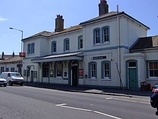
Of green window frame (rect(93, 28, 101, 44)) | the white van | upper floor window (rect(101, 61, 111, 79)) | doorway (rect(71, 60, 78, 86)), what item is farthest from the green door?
the white van

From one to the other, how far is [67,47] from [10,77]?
9076mm

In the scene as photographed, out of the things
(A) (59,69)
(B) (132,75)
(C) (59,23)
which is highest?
(C) (59,23)

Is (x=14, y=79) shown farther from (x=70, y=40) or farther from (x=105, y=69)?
(x=105, y=69)

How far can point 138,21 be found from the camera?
2505 centimetres

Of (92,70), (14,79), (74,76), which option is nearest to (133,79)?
(92,70)

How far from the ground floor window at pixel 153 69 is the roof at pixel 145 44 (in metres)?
1.75

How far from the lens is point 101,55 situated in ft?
77.8

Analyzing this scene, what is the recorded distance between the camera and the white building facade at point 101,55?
21.7 meters

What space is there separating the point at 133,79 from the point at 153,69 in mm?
2237

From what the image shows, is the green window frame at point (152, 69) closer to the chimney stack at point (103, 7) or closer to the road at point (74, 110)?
the road at point (74, 110)

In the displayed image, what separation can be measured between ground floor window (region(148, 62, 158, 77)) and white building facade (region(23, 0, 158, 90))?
0.55m

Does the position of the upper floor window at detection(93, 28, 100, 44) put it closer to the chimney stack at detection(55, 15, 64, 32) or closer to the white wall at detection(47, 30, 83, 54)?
the white wall at detection(47, 30, 83, 54)

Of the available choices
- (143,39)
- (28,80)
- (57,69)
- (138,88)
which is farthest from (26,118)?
(28,80)

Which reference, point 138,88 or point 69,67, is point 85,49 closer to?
point 69,67
